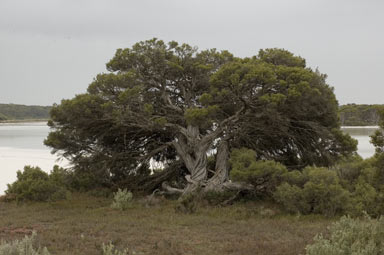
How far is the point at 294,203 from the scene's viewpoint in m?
11.8

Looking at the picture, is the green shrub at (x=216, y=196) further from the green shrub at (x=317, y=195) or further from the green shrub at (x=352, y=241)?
the green shrub at (x=352, y=241)

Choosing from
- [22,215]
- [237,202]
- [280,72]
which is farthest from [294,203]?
[22,215]

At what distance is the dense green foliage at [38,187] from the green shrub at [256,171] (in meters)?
6.26

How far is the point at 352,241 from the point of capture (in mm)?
7016

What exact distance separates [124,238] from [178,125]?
22.7 ft

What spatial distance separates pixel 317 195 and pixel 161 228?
16.3 feet

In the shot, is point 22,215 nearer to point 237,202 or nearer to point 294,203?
point 237,202

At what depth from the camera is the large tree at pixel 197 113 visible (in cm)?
1318

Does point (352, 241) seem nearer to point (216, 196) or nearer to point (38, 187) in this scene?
point (216, 196)

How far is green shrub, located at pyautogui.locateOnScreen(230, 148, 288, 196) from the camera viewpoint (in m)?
12.4

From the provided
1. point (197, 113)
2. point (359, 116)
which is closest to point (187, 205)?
point (197, 113)

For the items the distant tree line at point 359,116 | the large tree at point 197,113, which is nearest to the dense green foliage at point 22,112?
the distant tree line at point 359,116

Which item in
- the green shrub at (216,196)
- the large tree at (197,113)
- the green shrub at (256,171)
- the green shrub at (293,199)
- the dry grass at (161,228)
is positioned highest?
the large tree at (197,113)

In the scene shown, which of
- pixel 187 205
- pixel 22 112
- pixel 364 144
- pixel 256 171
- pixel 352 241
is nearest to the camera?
pixel 352 241
